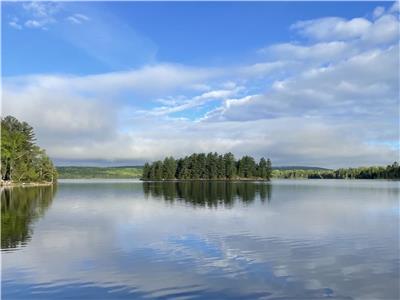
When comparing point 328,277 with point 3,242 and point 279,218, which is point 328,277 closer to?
point 3,242

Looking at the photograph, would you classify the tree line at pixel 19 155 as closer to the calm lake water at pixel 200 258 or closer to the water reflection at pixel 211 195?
the water reflection at pixel 211 195

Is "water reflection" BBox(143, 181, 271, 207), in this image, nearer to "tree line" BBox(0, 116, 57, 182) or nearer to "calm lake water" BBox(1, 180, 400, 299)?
"calm lake water" BBox(1, 180, 400, 299)

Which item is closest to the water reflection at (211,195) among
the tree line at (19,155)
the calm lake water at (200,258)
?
the calm lake water at (200,258)

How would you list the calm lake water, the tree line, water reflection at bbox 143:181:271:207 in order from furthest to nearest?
the tree line
water reflection at bbox 143:181:271:207
the calm lake water

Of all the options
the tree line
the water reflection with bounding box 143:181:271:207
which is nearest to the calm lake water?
the water reflection with bounding box 143:181:271:207

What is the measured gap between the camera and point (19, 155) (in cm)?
11719

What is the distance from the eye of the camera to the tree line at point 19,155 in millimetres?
112438

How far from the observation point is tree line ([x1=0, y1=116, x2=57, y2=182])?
11244 centimetres

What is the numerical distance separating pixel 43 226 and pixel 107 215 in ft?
34.1

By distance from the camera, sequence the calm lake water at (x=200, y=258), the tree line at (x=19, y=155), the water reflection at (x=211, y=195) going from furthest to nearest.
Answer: the tree line at (x=19, y=155), the water reflection at (x=211, y=195), the calm lake water at (x=200, y=258)

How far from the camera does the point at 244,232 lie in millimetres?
32344

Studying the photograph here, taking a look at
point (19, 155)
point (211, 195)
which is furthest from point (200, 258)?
point (19, 155)

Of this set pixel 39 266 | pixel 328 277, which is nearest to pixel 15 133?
pixel 39 266

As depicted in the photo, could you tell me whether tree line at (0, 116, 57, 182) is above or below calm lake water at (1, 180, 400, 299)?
above
